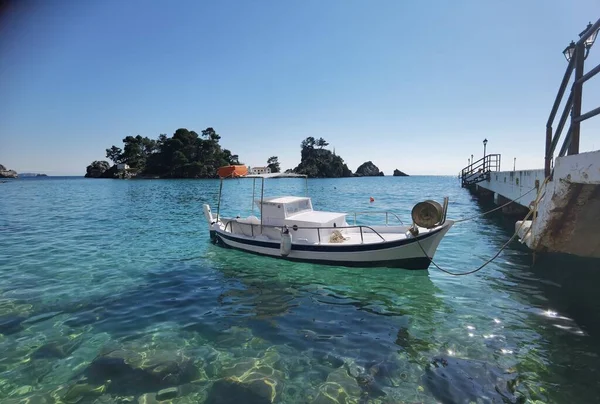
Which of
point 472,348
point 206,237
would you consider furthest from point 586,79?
point 206,237

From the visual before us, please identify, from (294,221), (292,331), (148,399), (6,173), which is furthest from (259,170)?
(6,173)

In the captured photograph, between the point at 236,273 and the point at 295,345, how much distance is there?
6.02 metres

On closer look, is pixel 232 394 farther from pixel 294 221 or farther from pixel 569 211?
pixel 569 211

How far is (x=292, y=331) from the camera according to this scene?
26.0 ft

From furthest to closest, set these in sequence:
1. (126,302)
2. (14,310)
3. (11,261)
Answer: (11,261) → (126,302) → (14,310)

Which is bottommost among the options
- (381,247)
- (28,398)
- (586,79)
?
(28,398)

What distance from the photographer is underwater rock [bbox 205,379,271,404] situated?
5.43 m

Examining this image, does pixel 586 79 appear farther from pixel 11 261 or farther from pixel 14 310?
pixel 11 261

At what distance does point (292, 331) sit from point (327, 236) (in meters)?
6.33

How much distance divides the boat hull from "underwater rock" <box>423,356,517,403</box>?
19.2 feet

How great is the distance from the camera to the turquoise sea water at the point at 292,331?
5766 mm

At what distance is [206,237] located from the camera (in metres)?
20.1

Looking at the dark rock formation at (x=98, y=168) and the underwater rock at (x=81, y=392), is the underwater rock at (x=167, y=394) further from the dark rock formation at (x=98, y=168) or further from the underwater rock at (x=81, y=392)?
the dark rock formation at (x=98, y=168)

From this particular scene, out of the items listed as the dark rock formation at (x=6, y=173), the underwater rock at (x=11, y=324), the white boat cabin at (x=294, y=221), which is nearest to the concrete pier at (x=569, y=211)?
the white boat cabin at (x=294, y=221)
